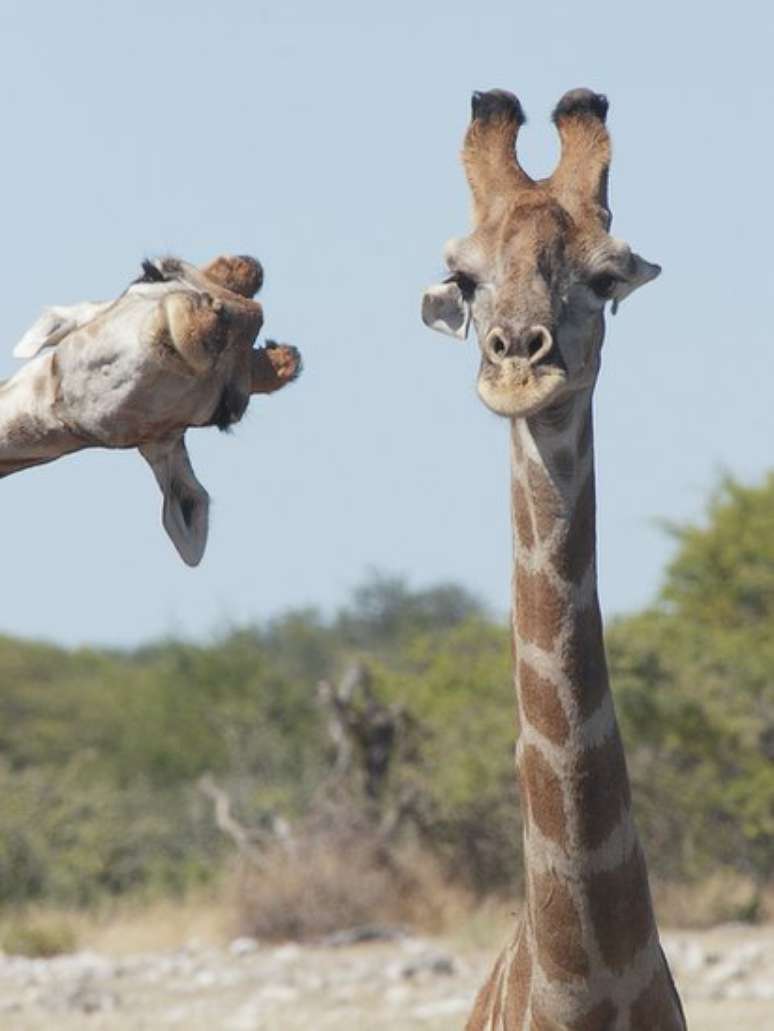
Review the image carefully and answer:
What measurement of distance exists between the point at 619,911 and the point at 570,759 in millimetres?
355

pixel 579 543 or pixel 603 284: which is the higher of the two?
pixel 603 284

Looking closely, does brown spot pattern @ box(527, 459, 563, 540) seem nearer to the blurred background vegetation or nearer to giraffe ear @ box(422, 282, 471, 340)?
giraffe ear @ box(422, 282, 471, 340)

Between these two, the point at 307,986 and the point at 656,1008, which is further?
the point at 307,986

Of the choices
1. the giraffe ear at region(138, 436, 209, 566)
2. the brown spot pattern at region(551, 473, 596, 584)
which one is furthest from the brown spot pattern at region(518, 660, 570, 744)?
the giraffe ear at region(138, 436, 209, 566)

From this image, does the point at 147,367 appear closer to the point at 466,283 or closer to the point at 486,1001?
the point at 466,283

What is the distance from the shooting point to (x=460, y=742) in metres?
25.0

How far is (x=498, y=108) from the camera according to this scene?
18.2ft

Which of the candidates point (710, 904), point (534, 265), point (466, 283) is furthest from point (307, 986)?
point (534, 265)

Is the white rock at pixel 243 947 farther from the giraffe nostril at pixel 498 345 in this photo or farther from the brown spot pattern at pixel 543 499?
the giraffe nostril at pixel 498 345

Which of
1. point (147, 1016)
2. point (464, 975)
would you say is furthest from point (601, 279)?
point (464, 975)

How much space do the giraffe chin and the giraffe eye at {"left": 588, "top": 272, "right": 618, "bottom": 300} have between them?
0.41 metres

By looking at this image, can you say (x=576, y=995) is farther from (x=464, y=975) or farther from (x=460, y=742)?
(x=460, y=742)

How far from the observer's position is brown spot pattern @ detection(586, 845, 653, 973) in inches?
211

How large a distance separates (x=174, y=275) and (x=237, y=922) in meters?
19.6
